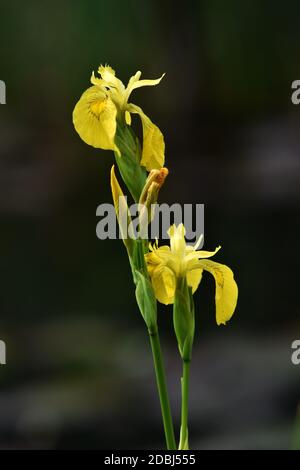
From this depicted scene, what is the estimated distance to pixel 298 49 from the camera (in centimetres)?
242

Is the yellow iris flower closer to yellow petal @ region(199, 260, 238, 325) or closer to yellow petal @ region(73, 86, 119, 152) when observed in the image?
yellow petal @ region(73, 86, 119, 152)

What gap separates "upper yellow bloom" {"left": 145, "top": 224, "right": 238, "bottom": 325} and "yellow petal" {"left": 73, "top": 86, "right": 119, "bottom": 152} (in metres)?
0.10

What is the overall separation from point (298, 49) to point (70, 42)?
0.65 metres

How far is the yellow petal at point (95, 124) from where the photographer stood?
707 millimetres

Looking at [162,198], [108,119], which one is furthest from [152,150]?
[162,198]

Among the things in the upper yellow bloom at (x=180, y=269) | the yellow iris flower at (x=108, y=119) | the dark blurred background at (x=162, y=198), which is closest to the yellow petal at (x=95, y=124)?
the yellow iris flower at (x=108, y=119)

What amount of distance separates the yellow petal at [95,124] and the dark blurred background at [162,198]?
892 millimetres

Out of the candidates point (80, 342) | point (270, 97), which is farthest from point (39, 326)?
point (270, 97)

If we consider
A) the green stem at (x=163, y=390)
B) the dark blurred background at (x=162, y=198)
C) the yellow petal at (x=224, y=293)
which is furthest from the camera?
the dark blurred background at (x=162, y=198)

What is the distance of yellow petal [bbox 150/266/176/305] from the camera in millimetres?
757

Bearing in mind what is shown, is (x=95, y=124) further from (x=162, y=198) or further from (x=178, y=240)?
(x=162, y=198)

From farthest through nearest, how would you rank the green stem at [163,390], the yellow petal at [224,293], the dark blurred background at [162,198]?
the dark blurred background at [162,198]
the yellow petal at [224,293]
the green stem at [163,390]

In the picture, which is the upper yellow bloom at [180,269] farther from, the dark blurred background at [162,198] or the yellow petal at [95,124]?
the dark blurred background at [162,198]
